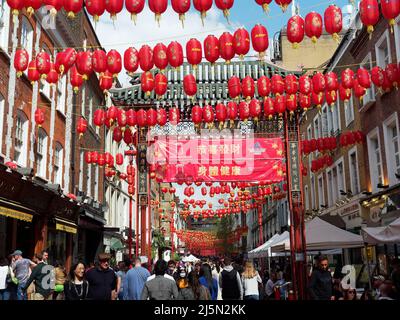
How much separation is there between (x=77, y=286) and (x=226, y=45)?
5.54 meters

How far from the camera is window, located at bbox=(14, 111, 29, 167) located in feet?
47.8

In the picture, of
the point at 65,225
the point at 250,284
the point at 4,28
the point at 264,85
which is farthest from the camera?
the point at 65,225

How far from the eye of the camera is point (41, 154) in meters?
16.9

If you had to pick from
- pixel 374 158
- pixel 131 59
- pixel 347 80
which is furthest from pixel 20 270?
pixel 374 158

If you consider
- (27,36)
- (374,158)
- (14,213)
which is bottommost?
(14,213)

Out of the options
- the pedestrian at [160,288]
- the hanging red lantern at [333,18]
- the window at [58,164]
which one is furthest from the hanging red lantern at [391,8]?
the window at [58,164]

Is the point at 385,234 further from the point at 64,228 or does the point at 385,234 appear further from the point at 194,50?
the point at 64,228

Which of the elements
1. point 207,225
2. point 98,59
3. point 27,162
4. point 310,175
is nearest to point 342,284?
point 98,59

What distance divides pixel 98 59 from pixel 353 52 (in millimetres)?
13258

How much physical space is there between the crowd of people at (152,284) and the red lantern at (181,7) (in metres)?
4.40

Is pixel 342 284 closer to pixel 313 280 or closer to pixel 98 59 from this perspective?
pixel 313 280

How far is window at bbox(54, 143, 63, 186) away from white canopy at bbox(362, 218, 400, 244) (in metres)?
13.0

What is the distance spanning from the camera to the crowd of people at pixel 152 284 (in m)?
7.13

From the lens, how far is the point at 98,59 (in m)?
9.99
